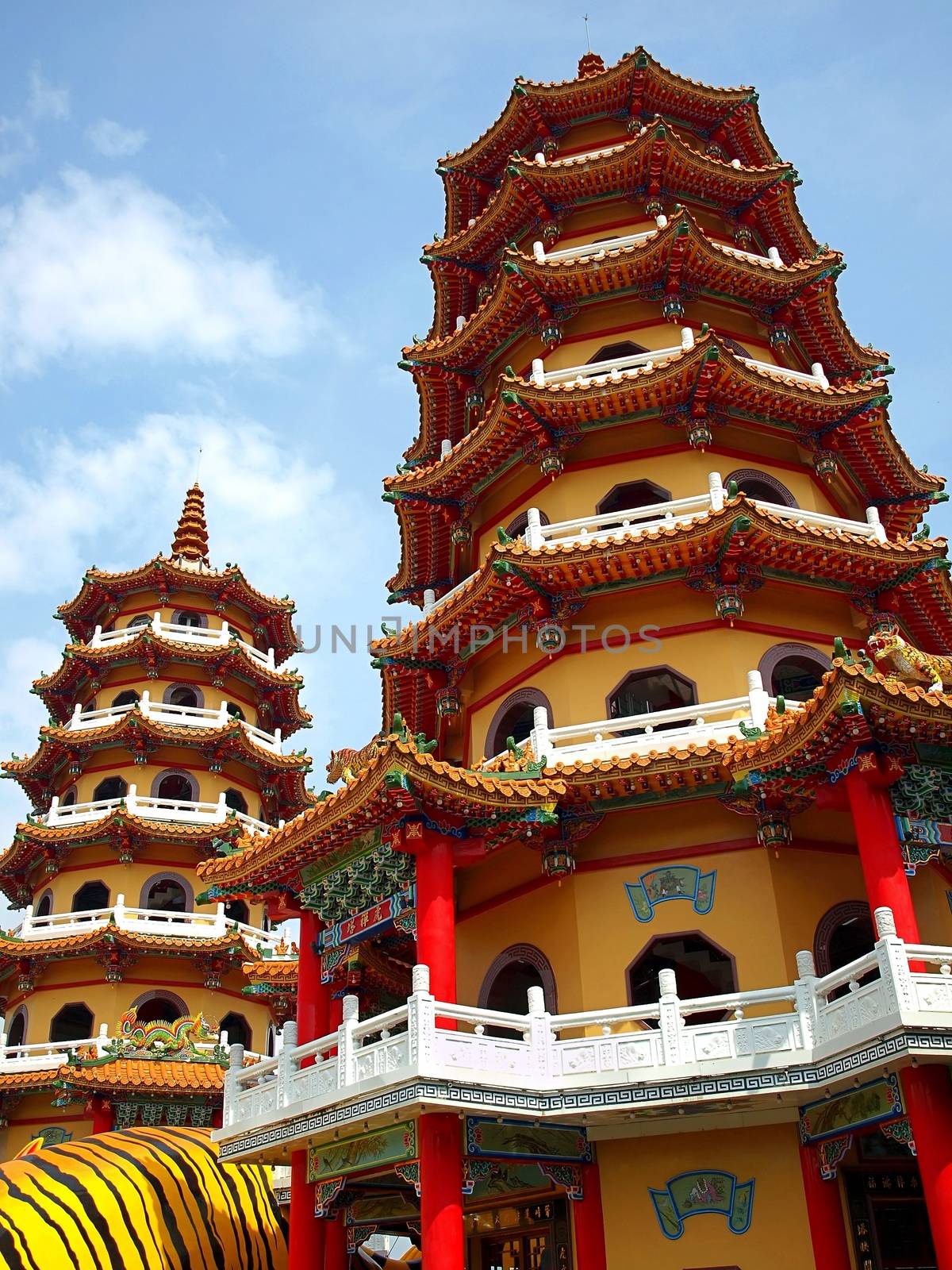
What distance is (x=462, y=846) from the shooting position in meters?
13.4

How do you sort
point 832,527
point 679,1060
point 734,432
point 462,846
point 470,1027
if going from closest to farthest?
point 679,1060, point 462,846, point 470,1027, point 832,527, point 734,432

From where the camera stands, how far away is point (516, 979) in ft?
49.2

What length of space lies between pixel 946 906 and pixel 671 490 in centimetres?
665

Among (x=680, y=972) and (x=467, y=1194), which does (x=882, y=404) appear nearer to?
(x=680, y=972)

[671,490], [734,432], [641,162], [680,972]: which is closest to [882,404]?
[734,432]

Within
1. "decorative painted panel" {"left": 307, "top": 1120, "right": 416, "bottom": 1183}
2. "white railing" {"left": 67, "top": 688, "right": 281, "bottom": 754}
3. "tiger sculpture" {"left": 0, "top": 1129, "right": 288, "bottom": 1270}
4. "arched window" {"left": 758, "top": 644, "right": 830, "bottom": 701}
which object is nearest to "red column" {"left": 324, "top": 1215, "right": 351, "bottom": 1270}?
"decorative painted panel" {"left": 307, "top": 1120, "right": 416, "bottom": 1183}

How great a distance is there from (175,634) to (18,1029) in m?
10.6

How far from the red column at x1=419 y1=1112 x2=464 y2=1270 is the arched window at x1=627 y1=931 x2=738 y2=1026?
2713 mm

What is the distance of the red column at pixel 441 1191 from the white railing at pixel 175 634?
861 inches

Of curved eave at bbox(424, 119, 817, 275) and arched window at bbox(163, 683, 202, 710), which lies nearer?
curved eave at bbox(424, 119, 817, 275)

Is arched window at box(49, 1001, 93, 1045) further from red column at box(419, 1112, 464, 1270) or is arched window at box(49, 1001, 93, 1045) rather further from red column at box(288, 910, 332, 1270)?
red column at box(419, 1112, 464, 1270)

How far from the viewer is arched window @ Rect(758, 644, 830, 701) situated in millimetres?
15422

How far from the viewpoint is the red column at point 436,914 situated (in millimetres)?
12417

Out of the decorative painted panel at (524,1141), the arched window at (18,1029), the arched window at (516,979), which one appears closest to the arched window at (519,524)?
the arched window at (516,979)
